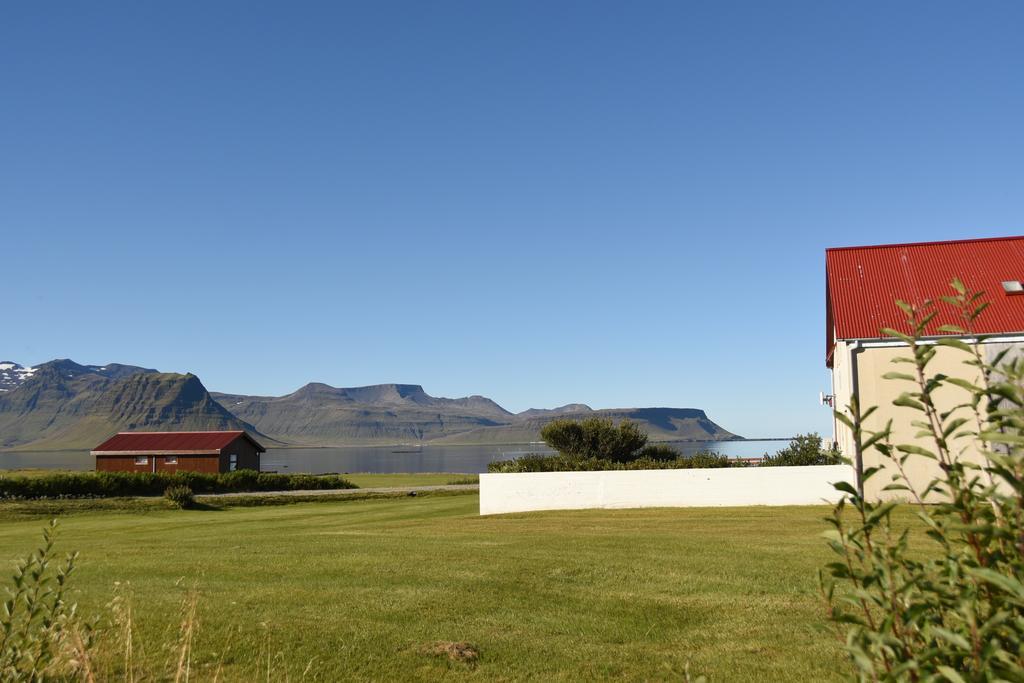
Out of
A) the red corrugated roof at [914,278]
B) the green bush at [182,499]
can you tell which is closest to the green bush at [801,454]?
the red corrugated roof at [914,278]

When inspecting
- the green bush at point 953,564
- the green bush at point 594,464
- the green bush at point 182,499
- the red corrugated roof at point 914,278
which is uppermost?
the red corrugated roof at point 914,278

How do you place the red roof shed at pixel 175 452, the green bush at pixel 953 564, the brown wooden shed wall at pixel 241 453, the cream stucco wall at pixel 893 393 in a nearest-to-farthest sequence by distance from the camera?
the green bush at pixel 953 564
the cream stucco wall at pixel 893 393
the red roof shed at pixel 175 452
the brown wooden shed wall at pixel 241 453

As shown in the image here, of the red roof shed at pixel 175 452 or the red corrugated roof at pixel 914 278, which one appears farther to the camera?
the red roof shed at pixel 175 452

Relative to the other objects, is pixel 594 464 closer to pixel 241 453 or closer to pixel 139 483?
pixel 139 483

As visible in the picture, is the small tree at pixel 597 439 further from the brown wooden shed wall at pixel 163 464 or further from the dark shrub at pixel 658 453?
the brown wooden shed wall at pixel 163 464

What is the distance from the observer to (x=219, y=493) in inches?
2087

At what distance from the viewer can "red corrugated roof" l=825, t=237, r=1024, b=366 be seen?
2739 cm

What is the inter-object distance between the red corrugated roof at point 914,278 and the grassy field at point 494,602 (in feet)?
39.3

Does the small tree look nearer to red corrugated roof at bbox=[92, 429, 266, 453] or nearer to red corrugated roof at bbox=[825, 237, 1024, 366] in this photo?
red corrugated roof at bbox=[825, 237, 1024, 366]

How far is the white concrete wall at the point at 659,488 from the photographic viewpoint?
27.9 m

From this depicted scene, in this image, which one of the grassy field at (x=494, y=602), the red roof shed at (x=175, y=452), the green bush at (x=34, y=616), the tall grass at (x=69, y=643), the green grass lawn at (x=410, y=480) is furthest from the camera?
the red roof shed at (x=175, y=452)

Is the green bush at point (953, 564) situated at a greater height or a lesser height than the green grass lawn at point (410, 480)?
greater

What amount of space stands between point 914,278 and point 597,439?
18341 mm

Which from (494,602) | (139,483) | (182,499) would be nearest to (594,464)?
(494,602)
